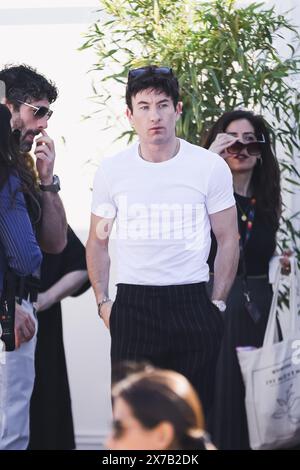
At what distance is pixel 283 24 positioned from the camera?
4.81 meters

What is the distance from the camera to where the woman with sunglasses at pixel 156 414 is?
195 centimetres

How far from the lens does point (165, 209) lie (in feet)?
12.0

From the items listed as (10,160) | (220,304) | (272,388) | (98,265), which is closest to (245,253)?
(272,388)

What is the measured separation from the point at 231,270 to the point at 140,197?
43 cm

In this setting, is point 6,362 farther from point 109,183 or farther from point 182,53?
point 182,53

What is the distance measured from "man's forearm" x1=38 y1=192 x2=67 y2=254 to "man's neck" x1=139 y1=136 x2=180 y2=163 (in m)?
0.34

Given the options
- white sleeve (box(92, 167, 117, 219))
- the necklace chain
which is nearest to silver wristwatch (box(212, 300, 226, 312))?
white sleeve (box(92, 167, 117, 219))

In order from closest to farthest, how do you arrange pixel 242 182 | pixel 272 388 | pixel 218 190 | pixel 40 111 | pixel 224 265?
pixel 218 190, pixel 224 265, pixel 40 111, pixel 272 388, pixel 242 182

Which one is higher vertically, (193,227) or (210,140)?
(210,140)

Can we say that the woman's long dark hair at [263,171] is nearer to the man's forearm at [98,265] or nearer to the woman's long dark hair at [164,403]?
the man's forearm at [98,265]

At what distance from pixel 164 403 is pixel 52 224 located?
1.97 metres

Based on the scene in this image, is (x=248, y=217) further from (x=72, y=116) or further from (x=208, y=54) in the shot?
(x=72, y=116)

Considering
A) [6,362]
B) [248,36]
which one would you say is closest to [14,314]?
[6,362]

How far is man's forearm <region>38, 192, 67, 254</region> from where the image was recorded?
3.85 meters
